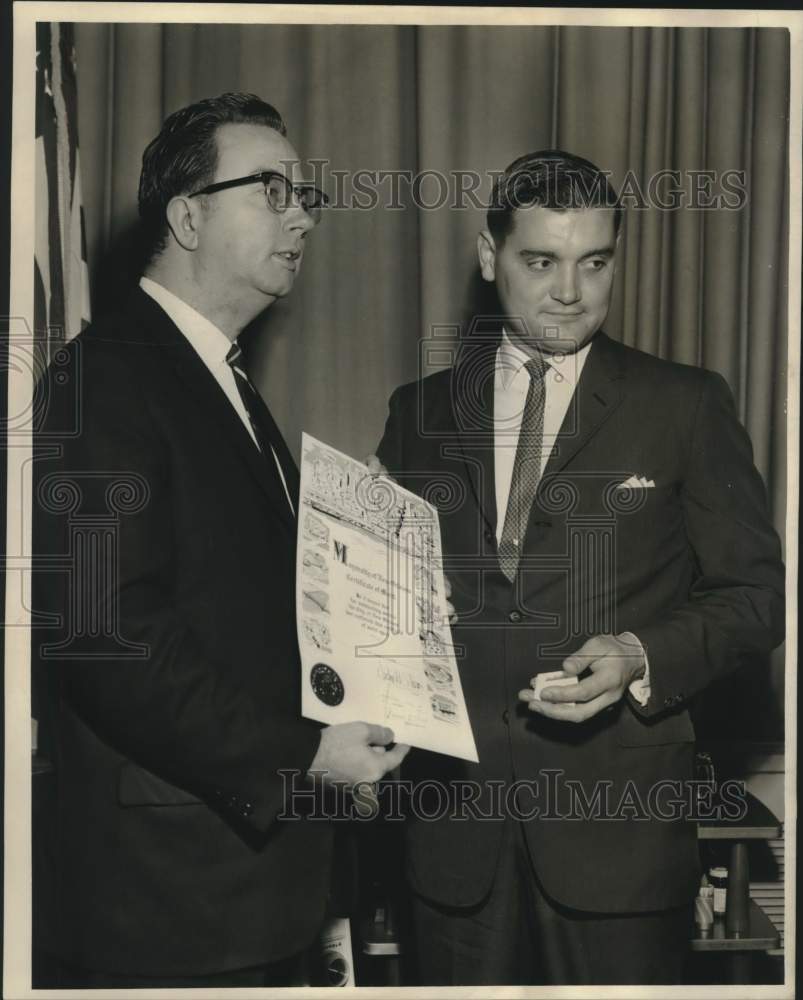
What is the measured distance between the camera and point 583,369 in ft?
7.30

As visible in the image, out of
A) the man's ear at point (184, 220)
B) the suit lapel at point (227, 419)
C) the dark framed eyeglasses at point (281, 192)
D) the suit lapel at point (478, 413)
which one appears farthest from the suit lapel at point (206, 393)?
the suit lapel at point (478, 413)

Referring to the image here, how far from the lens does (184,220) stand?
85.2 inches

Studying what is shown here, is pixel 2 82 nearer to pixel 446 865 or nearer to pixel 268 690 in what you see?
pixel 268 690

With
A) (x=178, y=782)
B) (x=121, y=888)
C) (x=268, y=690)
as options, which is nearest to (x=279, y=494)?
(x=268, y=690)

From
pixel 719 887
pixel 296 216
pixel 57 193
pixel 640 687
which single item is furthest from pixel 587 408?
pixel 57 193

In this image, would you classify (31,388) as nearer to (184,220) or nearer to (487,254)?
(184,220)

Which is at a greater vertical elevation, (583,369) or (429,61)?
(429,61)

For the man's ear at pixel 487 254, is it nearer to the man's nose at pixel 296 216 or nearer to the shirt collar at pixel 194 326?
the man's nose at pixel 296 216

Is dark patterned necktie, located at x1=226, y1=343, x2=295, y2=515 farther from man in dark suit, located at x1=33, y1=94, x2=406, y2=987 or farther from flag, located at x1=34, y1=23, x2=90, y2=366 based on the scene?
flag, located at x1=34, y1=23, x2=90, y2=366

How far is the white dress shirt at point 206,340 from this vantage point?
213 centimetres

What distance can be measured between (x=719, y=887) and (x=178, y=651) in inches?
44.4

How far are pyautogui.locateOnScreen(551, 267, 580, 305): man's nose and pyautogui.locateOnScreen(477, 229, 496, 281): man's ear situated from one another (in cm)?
12

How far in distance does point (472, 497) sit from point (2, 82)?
45.6 inches

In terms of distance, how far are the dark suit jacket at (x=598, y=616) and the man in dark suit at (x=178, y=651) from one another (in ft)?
0.79
